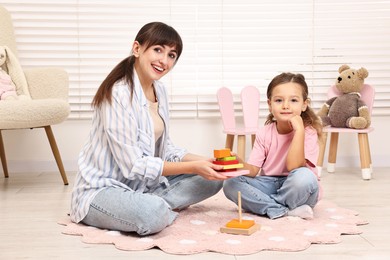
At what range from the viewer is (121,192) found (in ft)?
5.38

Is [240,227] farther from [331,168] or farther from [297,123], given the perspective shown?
[331,168]

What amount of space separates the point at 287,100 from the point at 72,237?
813 mm

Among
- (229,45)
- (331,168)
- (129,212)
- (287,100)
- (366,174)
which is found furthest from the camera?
(229,45)

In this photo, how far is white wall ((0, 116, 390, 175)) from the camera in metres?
2.99

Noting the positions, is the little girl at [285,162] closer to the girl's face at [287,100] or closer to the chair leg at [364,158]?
the girl's face at [287,100]

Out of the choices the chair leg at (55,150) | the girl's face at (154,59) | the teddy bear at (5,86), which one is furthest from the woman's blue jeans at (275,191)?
the teddy bear at (5,86)

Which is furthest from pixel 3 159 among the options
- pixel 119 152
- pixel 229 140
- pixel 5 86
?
pixel 119 152

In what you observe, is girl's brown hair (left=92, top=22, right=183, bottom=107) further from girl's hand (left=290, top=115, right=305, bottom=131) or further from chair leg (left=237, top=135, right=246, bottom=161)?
Result: chair leg (left=237, top=135, right=246, bottom=161)

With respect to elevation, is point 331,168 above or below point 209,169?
below

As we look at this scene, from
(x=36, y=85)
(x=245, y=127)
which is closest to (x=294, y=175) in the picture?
(x=245, y=127)

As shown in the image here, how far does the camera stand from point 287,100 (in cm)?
184

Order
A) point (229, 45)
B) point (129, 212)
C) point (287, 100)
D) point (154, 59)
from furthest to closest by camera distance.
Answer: point (229, 45)
point (287, 100)
point (154, 59)
point (129, 212)

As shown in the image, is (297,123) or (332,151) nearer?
(297,123)

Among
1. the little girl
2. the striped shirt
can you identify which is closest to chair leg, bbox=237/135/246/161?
the little girl
